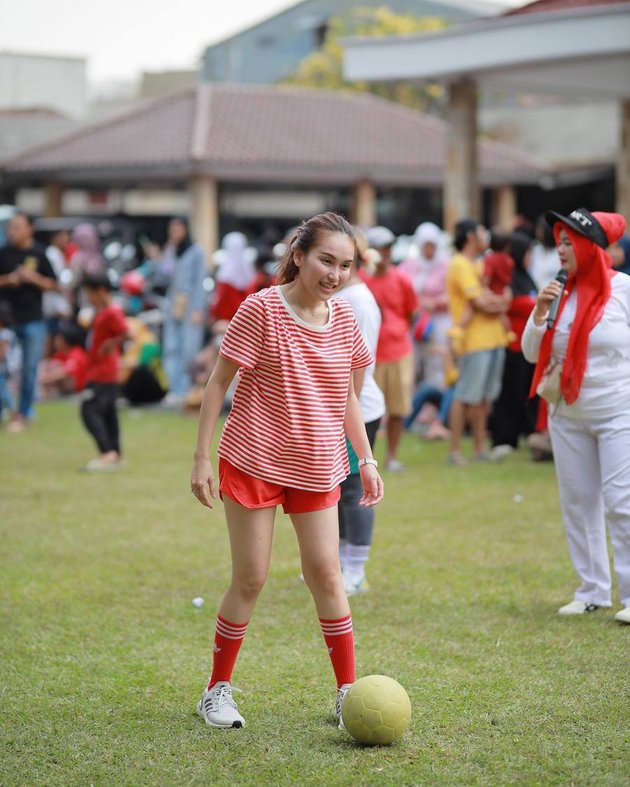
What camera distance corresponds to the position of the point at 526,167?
33.2 meters

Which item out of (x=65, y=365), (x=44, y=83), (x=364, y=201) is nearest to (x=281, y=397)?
(x=65, y=365)

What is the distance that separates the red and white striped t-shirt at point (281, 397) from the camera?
4359mm

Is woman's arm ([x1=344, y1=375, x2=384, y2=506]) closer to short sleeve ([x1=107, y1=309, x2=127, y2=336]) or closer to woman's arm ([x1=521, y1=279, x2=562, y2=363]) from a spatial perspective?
woman's arm ([x1=521, y1=279, x2=562, y2=363])

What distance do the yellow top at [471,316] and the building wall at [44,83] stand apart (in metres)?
18.9

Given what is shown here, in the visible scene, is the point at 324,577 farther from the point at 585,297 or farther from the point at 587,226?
the point at 587,226

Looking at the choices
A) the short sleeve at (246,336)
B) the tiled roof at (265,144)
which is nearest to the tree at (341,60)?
the tiled roof at (265,144)

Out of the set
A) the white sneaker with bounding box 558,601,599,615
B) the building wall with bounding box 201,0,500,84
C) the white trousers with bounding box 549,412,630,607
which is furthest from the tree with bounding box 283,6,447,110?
the white sneaker with bounding box 558,601,599,615

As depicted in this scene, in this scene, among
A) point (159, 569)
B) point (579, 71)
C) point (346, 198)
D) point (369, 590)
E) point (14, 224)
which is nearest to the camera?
point (369, 590)

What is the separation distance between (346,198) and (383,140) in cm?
423

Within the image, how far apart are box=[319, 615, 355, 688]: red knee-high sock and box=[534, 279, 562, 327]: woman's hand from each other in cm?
211

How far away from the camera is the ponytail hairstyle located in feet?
14.3

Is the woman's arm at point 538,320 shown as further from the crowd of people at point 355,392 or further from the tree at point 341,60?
→ the tree at point 341,60

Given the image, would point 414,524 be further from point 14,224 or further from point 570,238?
point 14,224

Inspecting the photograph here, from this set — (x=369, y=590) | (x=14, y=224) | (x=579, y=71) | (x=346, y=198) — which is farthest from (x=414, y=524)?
(x=346, y=198)
